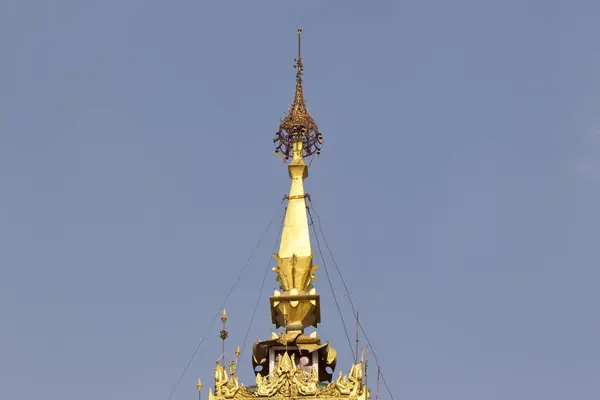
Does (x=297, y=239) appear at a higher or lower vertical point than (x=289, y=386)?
higher

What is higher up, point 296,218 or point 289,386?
point 296,218

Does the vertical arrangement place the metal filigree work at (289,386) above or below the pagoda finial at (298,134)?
below

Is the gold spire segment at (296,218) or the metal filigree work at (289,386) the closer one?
the metal filigree work at (289,386)

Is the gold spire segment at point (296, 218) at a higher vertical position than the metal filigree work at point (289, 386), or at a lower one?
higher

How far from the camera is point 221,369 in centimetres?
4069

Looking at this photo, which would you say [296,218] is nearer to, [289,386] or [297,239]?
[297,239]

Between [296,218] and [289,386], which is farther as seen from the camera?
[296,218]

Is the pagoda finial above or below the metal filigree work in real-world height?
above

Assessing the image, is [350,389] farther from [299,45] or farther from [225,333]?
[299,45]

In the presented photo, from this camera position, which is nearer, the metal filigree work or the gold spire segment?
the metal filigree work

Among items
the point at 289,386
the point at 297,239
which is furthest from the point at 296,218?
the point at 289,386

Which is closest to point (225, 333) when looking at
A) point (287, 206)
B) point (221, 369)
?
point (221, 369)

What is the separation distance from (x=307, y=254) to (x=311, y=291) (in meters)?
0.92

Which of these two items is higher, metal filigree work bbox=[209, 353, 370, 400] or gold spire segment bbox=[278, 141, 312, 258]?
gold spire segment bbox=[278, 141, 312, 258]
